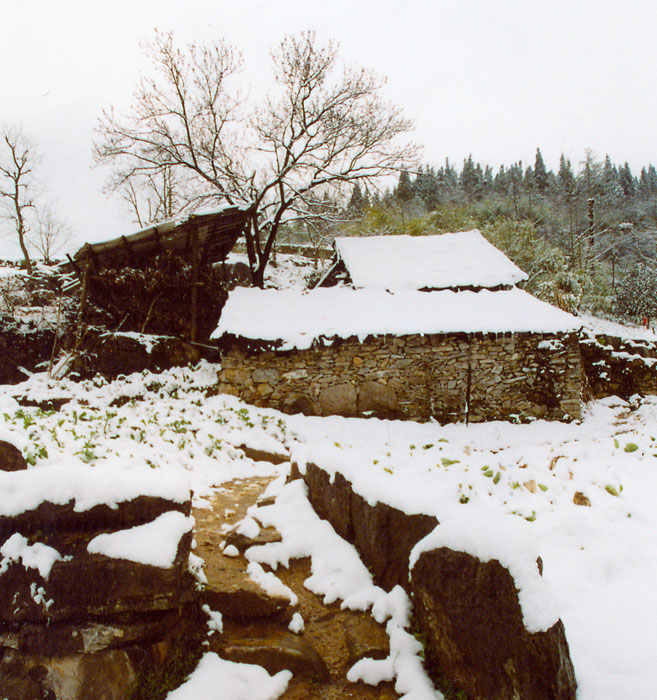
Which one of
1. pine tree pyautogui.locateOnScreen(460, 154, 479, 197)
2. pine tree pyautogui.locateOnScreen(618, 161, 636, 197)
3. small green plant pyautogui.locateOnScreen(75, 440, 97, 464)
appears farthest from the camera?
pine tree pyautogui.locateOnScreen(618, 161, 636, 197)

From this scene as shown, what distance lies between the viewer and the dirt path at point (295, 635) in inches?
93.9

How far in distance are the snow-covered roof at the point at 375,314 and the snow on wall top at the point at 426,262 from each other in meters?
0.45

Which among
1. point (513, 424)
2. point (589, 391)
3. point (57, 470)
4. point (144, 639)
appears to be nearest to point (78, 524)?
point (57, 470)

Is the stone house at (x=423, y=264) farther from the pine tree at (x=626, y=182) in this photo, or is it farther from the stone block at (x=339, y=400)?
the pine tree at (x=626, y=182)

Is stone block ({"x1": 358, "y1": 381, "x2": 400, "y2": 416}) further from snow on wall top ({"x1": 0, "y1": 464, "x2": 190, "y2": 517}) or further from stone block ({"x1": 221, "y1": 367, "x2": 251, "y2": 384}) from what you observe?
snow on wall top ({"x1": 0, "y1": 464, "x2": 190, "y2": 517})

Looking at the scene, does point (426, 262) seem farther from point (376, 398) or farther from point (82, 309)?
point (82, 309)

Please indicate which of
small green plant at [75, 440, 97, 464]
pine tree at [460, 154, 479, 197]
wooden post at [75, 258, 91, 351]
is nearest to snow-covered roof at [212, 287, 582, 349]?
wooden post at [75, 258, 91, 351]

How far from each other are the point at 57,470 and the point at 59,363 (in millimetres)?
10412

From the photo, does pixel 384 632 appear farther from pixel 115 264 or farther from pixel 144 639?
pixel 115 264

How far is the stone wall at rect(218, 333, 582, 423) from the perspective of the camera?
9.46 metres

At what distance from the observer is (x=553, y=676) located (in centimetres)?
183

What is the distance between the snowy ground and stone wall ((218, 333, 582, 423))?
79cm

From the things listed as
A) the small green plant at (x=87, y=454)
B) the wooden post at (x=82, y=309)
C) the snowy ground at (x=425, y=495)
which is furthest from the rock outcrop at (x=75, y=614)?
the wooden post at (x=82, y=309)

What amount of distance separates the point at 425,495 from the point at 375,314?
7.63m
